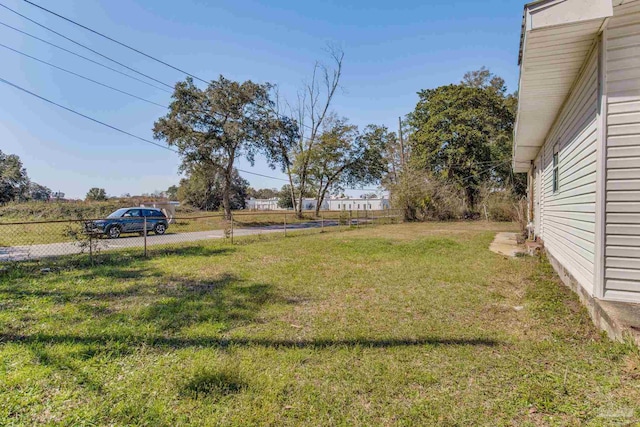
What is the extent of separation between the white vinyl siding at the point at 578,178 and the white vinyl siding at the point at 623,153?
0.82ft

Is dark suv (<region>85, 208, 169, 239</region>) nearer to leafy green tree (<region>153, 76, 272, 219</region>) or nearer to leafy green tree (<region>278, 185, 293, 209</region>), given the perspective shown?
leafy green tree (<region>153, 76, 272, 219</region>)

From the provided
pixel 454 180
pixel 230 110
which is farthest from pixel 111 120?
pixel 454 180

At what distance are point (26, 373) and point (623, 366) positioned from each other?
176 inches

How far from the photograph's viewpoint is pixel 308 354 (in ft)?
9.05

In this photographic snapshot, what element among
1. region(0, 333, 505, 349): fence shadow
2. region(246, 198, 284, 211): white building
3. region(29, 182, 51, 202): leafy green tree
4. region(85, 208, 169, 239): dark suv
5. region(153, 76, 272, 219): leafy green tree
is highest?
region(153, 76, 272, 219): leafy green tree

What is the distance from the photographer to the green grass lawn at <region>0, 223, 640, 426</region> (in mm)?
1959

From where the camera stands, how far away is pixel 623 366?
2301 mm

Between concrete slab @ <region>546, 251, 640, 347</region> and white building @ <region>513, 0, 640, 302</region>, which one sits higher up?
white building @ <region>513, 0, 640, 302</region>

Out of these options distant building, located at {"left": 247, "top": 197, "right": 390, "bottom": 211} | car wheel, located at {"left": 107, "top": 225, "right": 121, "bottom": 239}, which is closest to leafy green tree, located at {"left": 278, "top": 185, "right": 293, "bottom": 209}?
distant building, located at {"left": 247, "top": 197, "right": 390, "bottom": 211}

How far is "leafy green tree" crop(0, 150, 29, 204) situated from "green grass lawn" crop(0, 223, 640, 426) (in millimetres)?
33210

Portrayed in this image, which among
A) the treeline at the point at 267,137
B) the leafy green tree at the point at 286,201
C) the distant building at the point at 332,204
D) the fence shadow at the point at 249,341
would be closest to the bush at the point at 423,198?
the treeline at the point at 267,137

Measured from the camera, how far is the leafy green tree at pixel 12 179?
93.7 feet

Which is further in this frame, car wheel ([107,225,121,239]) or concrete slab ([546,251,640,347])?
car wheel ([107,225,121,239])

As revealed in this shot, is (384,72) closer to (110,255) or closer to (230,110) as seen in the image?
(230,110)
